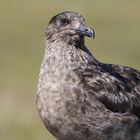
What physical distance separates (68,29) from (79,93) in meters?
0.60

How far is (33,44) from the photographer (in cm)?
1969

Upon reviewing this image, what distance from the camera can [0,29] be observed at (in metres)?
22.3

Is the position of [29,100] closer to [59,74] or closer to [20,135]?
[20,135]

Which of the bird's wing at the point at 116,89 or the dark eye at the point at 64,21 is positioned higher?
the dark eye at the point at 64,21

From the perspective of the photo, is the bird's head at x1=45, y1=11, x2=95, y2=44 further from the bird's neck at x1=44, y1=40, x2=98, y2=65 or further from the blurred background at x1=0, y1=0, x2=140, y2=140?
the blurred background at x1=0, y1=0, x2=140, y2=140

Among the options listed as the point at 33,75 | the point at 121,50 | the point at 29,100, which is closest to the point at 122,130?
the point at 29,100

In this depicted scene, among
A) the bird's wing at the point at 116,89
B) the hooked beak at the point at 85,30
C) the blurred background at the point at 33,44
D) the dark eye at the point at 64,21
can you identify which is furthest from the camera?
the blurred background at the point at 33,44

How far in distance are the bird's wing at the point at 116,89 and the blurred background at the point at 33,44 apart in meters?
1.60

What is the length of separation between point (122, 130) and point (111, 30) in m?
13.8

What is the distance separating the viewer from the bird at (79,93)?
9.19 m

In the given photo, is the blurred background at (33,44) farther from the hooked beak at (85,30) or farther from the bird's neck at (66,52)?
the hooked beak at (85,30)

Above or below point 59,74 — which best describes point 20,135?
below

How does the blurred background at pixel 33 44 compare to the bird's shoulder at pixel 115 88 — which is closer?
the bird's shoulder at pixel 115 88

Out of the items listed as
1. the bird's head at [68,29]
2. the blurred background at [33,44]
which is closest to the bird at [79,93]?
the bird's head at [68,29]
